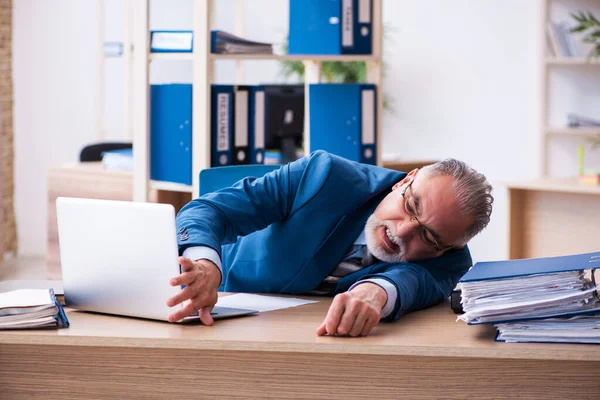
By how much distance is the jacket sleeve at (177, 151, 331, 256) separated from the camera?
1.89 meters

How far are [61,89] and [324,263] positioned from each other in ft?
17.5

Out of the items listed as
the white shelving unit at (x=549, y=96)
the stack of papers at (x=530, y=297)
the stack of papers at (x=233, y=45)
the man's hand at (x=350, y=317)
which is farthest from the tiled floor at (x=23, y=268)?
the stack of papers at (x=530, y=297)

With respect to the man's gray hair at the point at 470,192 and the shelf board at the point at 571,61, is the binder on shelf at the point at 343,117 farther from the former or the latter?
the shelf board at the point at 571,61

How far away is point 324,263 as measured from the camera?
1.94 m

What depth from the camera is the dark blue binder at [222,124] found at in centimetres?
341

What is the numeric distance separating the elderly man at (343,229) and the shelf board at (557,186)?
8.10ft

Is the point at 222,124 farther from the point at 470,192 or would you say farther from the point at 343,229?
the point at 470,192

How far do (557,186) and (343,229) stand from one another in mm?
2694

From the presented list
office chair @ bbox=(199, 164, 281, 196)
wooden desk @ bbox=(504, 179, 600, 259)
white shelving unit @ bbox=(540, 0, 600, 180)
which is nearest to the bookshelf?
wooden desk @ bbox=(504, 179, 600, 259)

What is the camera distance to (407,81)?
21.9 feet

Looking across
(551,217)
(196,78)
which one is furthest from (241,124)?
(551,217)

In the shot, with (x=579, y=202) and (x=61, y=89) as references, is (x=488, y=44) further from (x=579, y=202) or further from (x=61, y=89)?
(x=61, y=89)

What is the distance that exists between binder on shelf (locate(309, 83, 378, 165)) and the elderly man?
1.47 meters

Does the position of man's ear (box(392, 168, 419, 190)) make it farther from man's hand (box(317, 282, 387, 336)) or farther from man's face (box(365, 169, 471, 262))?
man's hand (box(317, 282, 387, 336))
